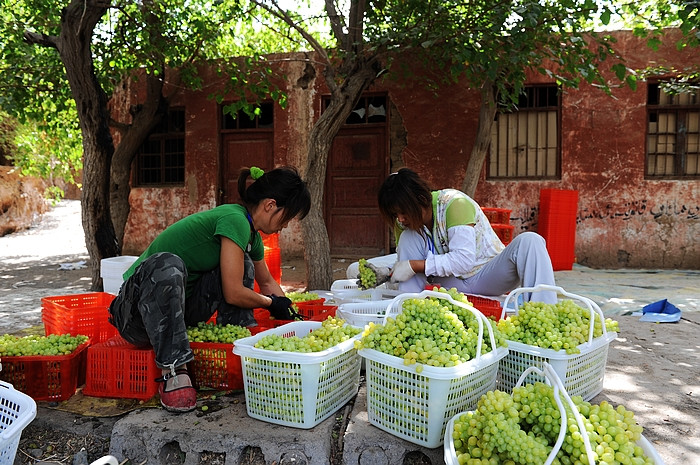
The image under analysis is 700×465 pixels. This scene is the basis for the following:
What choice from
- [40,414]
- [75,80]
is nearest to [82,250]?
[75,80]

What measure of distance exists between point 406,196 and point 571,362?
1548 mm

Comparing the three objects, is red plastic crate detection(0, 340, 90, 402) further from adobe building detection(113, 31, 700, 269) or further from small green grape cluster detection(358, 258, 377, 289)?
adobe building detection(113, 31, 700, 269)

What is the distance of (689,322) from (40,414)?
4765 mm

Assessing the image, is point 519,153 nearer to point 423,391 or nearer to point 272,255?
point 272,255

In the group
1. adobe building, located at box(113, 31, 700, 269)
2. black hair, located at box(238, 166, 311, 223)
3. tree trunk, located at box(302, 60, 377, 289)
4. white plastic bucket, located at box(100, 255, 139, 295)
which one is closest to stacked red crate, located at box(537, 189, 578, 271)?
adobe building, located at box(113, 31, 700, 269)

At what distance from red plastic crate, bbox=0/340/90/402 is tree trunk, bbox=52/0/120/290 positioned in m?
3.54

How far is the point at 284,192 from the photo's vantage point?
8.99 ft

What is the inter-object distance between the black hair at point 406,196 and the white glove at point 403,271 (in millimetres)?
296

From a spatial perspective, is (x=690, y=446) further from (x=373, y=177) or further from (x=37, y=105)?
(x=37, y=105)

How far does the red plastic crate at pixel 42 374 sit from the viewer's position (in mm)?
2541

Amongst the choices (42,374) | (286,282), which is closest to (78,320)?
(42,374)

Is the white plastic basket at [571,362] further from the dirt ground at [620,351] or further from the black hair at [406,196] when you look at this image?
the black hair at [406,196]

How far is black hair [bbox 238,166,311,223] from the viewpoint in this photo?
2.74 metres

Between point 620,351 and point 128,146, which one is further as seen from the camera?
point 128,146
